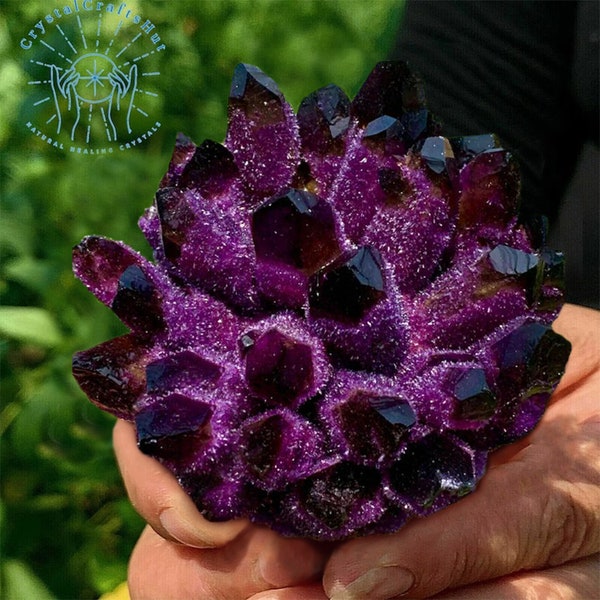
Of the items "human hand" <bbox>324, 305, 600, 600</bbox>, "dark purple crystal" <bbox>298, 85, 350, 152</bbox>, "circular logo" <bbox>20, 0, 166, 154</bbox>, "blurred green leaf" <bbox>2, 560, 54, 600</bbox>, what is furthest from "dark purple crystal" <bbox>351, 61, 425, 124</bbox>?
"blurred green leaf" <bbox>2, 560, 54, 600</bbox>

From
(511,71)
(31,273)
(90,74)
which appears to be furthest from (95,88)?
(511,71)

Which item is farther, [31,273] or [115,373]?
[31,273]

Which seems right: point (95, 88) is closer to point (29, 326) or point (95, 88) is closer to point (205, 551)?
point (29, 326)

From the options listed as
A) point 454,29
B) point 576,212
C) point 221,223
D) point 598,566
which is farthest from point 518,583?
point 454,29

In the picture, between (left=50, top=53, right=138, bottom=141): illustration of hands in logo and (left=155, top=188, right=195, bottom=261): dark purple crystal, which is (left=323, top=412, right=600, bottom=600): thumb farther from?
(left=50, top=53, right=138, bottom=141): illustration of hands in logo

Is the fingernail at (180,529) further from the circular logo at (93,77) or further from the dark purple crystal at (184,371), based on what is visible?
the circular logo at (93,77)

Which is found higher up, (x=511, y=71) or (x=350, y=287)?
(x=511, y=71)
